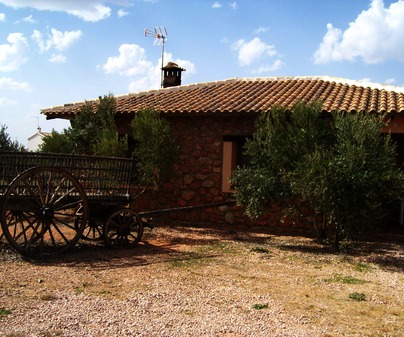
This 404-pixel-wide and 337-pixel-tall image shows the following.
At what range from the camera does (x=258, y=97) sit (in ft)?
38.0

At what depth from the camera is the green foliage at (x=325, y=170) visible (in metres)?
7.47

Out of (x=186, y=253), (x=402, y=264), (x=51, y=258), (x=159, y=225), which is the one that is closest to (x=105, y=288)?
(x=51, y=258)

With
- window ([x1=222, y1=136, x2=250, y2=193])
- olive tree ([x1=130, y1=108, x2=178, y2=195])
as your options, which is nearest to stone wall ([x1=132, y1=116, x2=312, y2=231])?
window ([x1=222, y1=136, x2=250, y2=193])

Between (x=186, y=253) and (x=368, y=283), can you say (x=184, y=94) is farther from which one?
(x=368, y=283)

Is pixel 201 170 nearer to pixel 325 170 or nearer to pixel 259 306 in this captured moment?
pixel 325 170

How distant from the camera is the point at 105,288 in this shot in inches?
213

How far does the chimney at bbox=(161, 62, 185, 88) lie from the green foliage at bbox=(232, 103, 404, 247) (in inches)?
389

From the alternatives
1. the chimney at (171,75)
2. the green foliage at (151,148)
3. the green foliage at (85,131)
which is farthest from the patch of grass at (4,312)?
the chimney at (171,75)

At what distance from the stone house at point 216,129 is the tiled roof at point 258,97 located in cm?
2

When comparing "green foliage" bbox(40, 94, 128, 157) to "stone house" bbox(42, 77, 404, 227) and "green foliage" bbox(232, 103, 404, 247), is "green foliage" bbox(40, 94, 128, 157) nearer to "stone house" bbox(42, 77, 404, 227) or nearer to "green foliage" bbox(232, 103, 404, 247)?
"stone house" bbox(42, 77, 404, 227)

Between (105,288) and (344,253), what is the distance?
445cm

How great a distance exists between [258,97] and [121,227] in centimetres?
533

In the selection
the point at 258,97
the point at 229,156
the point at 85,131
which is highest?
the point at 258,97

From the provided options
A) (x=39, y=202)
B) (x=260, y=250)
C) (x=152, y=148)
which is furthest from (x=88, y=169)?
(x=260, y=250)
